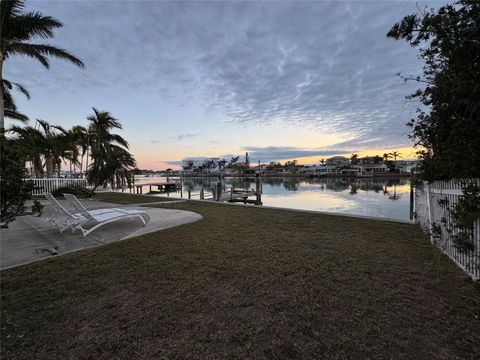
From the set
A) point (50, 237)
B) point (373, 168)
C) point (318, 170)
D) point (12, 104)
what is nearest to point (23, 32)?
point (12, 104)

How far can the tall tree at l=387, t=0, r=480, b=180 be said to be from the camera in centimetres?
209

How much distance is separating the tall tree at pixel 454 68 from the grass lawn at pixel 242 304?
1.54 meters

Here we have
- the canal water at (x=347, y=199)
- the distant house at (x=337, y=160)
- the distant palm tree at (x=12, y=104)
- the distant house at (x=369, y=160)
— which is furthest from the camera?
the distant house at (x=337, y=160)

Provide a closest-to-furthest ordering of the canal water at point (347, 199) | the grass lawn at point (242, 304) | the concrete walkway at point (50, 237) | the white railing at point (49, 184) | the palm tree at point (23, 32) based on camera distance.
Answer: the grass lawn at point (242, 304) → the concrete walkway at point (50, 237) → the palm tree at point (23, 32) → the canal water at point (347, 199) → the white railing at point (49, 184)

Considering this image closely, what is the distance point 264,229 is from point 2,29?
1275cm

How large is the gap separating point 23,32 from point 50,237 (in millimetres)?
9940

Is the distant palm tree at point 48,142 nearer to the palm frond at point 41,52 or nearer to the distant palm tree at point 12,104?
the distant palm tree at point 12,104

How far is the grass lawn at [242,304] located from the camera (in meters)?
1.88

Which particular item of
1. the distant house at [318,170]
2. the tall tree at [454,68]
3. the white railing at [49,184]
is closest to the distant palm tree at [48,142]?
the white railing at [49,184]

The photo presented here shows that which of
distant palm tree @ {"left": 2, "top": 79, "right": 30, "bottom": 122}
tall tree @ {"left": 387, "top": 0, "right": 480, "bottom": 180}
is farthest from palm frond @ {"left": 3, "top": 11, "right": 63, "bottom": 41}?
tall tree @ {"left": 387, "top": 0, "right": 480, "bottom": 180}

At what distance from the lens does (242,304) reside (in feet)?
8.22

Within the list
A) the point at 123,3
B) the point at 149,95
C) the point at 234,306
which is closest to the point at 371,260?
the point at 234,306

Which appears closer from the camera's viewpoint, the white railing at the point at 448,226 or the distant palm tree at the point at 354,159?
the white railing at the point at 448,226

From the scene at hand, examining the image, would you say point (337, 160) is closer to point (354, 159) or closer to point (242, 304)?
point (354, 159)
